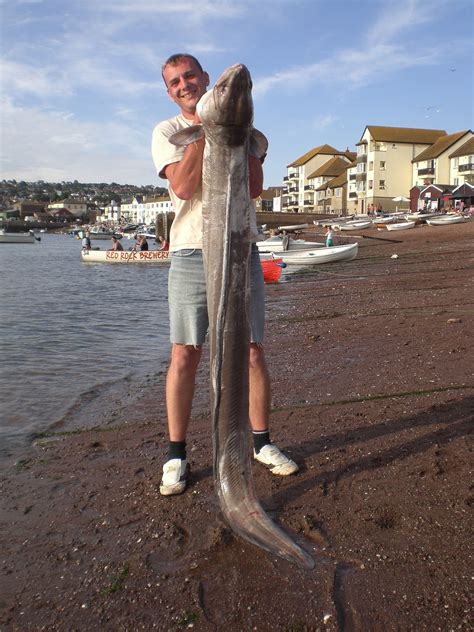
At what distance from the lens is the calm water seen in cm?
658

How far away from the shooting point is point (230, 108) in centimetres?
275

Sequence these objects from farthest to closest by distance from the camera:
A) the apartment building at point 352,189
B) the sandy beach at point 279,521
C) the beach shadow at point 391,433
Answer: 1. the apartment building at point 352,189
2. the beach shadow at point 391,433
3. the sandy beach at point 279,521

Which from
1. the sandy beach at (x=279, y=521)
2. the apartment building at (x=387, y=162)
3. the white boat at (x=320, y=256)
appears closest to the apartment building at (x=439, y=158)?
the apartment building at (x=387, y=162)

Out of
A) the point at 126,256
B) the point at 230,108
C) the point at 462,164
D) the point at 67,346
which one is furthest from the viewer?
the point at 462,164

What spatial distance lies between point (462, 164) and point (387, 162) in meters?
14.3

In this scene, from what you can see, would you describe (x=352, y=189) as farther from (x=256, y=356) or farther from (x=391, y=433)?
(x=256, y=356)

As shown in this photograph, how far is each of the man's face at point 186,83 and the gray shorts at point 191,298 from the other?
3.62 ft

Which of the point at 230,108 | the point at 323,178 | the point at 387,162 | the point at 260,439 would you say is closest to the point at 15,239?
the point at 387,162

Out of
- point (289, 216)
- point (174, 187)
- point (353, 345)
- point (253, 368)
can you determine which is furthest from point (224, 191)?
point (289, 216)

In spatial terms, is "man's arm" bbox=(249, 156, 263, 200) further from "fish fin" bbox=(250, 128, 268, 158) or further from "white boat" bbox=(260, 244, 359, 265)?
"white boat" bbox=(260, 244, 359, 265)

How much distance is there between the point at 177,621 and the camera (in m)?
2.50

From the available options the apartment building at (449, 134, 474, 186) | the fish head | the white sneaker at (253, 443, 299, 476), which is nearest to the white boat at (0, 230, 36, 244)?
the apartment building at (449, 134, 474, 186)

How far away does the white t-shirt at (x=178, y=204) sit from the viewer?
3.44 m

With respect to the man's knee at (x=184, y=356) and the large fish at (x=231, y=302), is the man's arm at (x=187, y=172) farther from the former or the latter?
the man's knee at (x=184, y=356)
